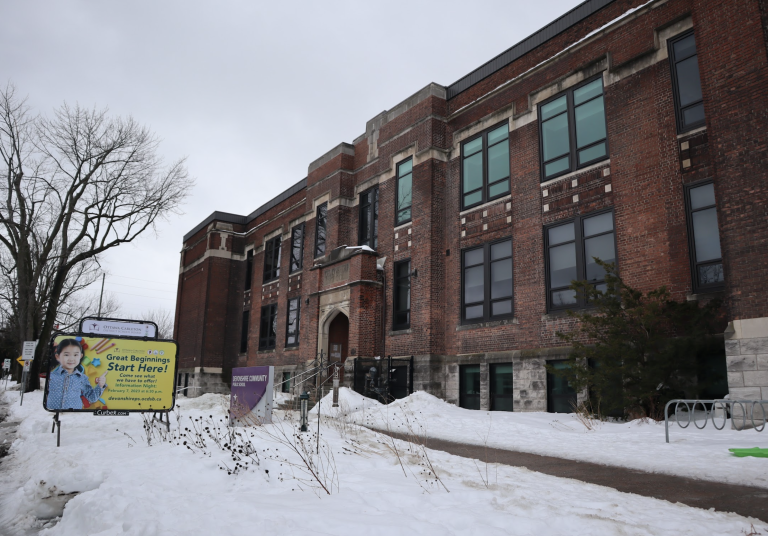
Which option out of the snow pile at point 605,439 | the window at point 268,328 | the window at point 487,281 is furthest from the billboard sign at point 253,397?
the window at point 268,328

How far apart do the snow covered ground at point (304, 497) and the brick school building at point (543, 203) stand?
4.98 meters

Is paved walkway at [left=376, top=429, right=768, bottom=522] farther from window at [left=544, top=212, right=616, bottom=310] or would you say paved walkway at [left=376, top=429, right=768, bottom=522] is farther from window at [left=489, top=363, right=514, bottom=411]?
window at [left=489, top=363, right=514, bottom=411]

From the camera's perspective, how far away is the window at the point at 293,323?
2855 cm

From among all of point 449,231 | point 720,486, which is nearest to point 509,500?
point 720,486

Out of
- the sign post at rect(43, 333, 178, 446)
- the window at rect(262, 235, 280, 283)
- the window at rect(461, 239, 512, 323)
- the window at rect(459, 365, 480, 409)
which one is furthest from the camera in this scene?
the window at rect(262, 235, 280, 283)

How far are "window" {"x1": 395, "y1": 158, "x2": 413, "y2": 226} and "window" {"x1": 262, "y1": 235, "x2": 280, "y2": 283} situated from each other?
1149 cm

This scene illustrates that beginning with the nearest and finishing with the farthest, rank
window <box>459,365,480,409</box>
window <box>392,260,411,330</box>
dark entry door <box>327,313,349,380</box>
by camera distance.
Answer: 1. window <box>459,365,480,409</box>
2. window <box>392,260,411,330</box>
3. dark entry door <box>327,313,349,380</box>

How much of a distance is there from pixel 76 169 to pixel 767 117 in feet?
105

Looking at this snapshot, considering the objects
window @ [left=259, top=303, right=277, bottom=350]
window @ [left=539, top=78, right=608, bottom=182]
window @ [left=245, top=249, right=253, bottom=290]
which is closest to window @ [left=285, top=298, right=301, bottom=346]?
window @ [left=259, top=303, right=277, bottom=350]

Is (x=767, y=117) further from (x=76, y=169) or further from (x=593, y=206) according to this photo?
(x=76, y=169)

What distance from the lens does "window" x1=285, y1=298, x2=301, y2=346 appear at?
28.5 metres

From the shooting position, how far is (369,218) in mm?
24344

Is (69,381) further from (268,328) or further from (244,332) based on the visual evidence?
(244,332)

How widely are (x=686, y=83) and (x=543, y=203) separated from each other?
4845 millimetres
